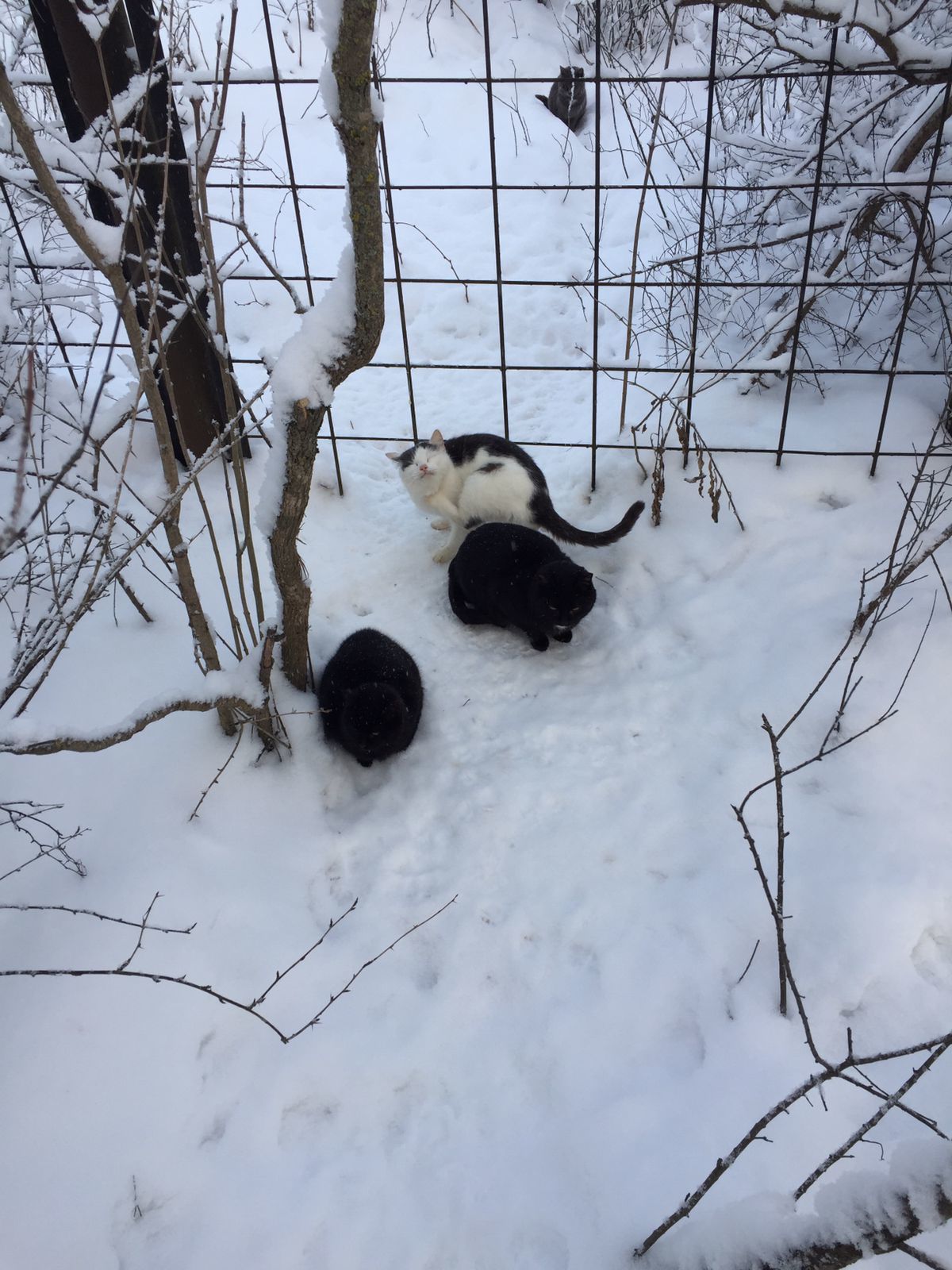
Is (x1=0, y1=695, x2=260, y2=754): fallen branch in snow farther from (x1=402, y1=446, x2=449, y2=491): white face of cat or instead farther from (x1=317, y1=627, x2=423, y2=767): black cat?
(x1=402, y1=446, x2=449, y2=491): white face of cat

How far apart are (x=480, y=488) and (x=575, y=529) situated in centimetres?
42

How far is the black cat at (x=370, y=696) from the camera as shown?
2850mm

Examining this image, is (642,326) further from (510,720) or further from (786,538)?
(510,720)

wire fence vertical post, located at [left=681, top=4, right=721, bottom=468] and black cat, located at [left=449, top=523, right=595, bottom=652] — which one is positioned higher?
wire fence vertical post, located at [left=681, top=4, right=721, bottom=468]

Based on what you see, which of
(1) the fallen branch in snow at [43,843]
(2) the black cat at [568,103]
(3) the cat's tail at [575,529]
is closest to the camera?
(1) the fallen branch in snow at [43,843]

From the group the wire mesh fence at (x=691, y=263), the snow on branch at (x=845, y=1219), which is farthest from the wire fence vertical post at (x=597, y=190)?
the snow on branch at (x=845, y=1219)

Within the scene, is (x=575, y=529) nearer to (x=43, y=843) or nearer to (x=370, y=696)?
(x=370, y=696)

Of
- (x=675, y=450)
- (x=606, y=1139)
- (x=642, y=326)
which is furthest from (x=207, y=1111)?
(x=642, y=326)

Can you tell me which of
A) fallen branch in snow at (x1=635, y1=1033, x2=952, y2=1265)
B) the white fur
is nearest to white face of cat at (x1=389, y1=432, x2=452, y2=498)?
the white fur

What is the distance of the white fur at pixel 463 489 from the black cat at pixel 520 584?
0.14m

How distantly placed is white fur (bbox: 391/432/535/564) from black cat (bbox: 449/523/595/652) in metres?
0.14

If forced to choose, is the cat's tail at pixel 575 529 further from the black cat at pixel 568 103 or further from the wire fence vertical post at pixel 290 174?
the black cat at pixel 568 103

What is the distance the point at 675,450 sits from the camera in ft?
12.5

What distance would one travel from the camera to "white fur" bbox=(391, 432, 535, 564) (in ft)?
11.9
